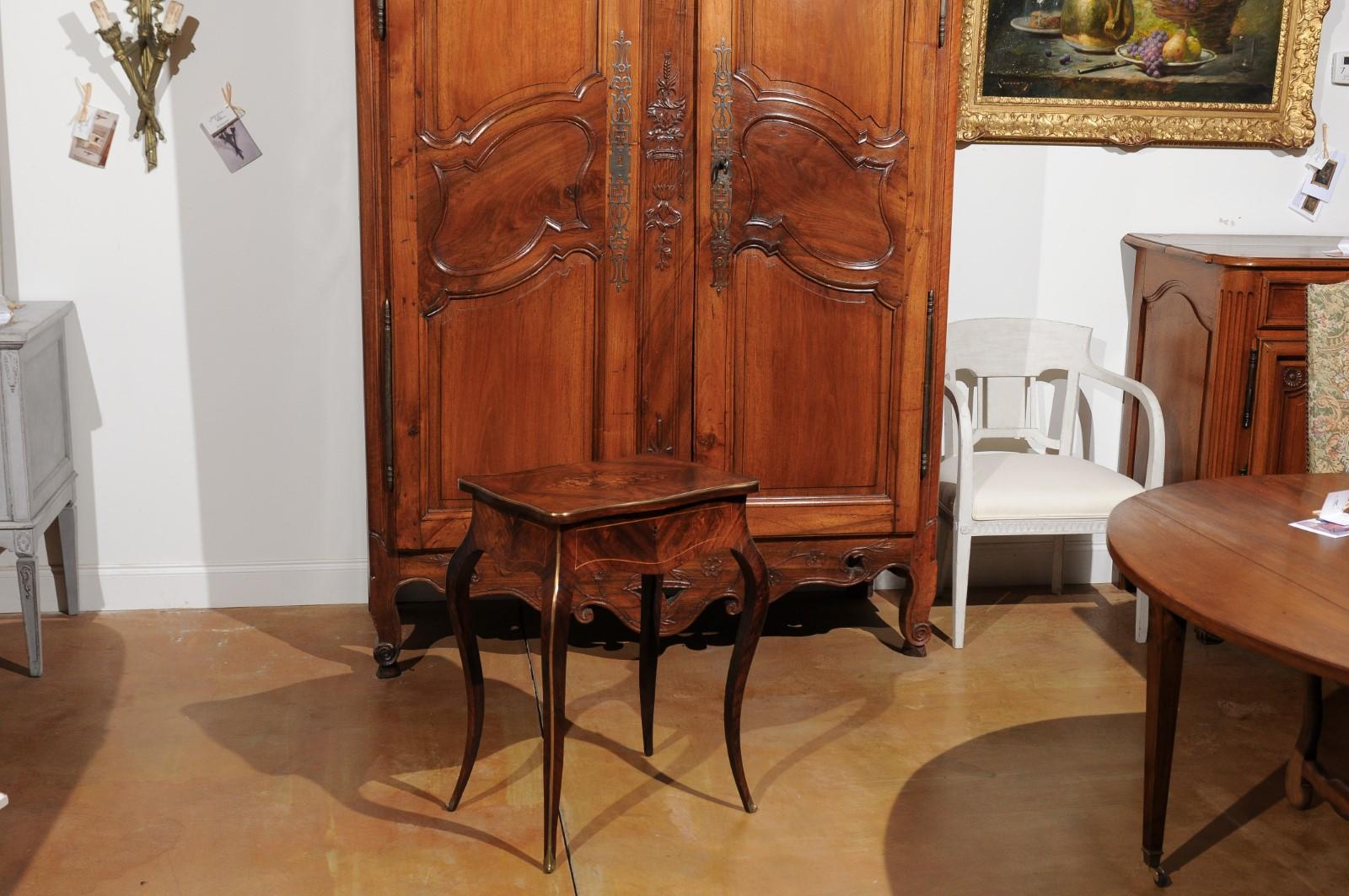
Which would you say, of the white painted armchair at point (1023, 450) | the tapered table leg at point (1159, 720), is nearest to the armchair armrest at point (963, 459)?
the white painted armchair at point (1023, 450)

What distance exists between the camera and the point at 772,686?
3.39m

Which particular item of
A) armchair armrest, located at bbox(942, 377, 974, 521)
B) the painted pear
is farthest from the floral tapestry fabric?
the painted pear

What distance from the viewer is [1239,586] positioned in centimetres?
205

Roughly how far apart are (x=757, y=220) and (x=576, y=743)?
1330 millimetres

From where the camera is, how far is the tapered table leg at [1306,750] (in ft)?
8.95

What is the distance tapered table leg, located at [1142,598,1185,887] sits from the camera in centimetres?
233

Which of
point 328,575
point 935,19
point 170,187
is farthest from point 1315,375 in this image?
point 170,187

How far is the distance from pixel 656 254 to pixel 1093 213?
5.04ft

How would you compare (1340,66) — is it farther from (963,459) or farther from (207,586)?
(207,586)

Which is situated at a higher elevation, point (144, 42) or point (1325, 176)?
point (144, 42)

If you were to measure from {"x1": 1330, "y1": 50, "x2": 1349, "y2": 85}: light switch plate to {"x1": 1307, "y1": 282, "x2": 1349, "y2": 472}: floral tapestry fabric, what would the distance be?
5.11ft

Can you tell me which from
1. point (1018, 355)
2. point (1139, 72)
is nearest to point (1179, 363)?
point (1018, 355)

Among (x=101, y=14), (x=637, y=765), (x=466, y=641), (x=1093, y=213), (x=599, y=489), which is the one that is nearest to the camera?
(x=599, y=489)

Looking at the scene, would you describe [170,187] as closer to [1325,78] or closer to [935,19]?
[935,19]
